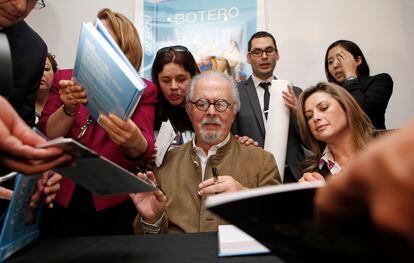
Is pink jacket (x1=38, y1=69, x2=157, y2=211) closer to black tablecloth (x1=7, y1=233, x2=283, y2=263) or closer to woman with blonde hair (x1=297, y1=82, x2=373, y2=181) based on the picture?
black tablecloth (x1=7, y1=233, x2=283, y2=263)

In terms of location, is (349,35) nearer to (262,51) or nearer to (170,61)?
(262,51)

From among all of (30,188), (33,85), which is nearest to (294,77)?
(33,85)

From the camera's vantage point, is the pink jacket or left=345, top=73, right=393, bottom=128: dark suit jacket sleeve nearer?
the pink jacket

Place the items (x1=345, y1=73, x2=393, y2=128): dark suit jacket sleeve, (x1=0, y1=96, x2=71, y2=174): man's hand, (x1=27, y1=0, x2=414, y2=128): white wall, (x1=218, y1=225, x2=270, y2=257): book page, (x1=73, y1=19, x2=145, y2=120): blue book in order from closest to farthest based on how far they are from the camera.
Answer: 1. (x1=0, y1=96, x2=71, y2=174): man's hand
2. (x1=218, y1=225, x2=270, y2=257): book page
3. (x1=73, y1=19, x2=145, y2=120): blue book
4. (x1=345, y1=73, x2=393, y2=128): dark suit jacket sleeve
5. (x1=27, y1=0, x2=414, y2=128): white wall

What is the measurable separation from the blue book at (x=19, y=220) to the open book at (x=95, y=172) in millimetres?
238

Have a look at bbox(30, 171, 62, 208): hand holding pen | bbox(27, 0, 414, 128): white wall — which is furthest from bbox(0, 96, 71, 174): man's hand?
bbox(27, 0, 414, 128): white wall

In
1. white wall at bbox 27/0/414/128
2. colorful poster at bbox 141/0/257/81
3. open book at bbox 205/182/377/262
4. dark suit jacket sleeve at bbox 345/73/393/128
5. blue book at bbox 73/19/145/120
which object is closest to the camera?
open book at bbox 205/182/377/262

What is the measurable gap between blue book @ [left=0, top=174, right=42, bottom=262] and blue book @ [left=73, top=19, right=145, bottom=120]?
27 centimetres

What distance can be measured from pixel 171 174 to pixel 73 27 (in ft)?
7.70

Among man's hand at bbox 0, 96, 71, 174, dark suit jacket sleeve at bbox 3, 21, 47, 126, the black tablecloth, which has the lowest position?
the black tablecloth

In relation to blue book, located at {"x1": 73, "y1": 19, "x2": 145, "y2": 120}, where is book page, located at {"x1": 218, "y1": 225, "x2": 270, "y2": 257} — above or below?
below

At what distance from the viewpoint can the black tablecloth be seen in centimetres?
76

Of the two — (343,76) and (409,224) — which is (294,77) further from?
(409,224)

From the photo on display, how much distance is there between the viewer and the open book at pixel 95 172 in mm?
570
